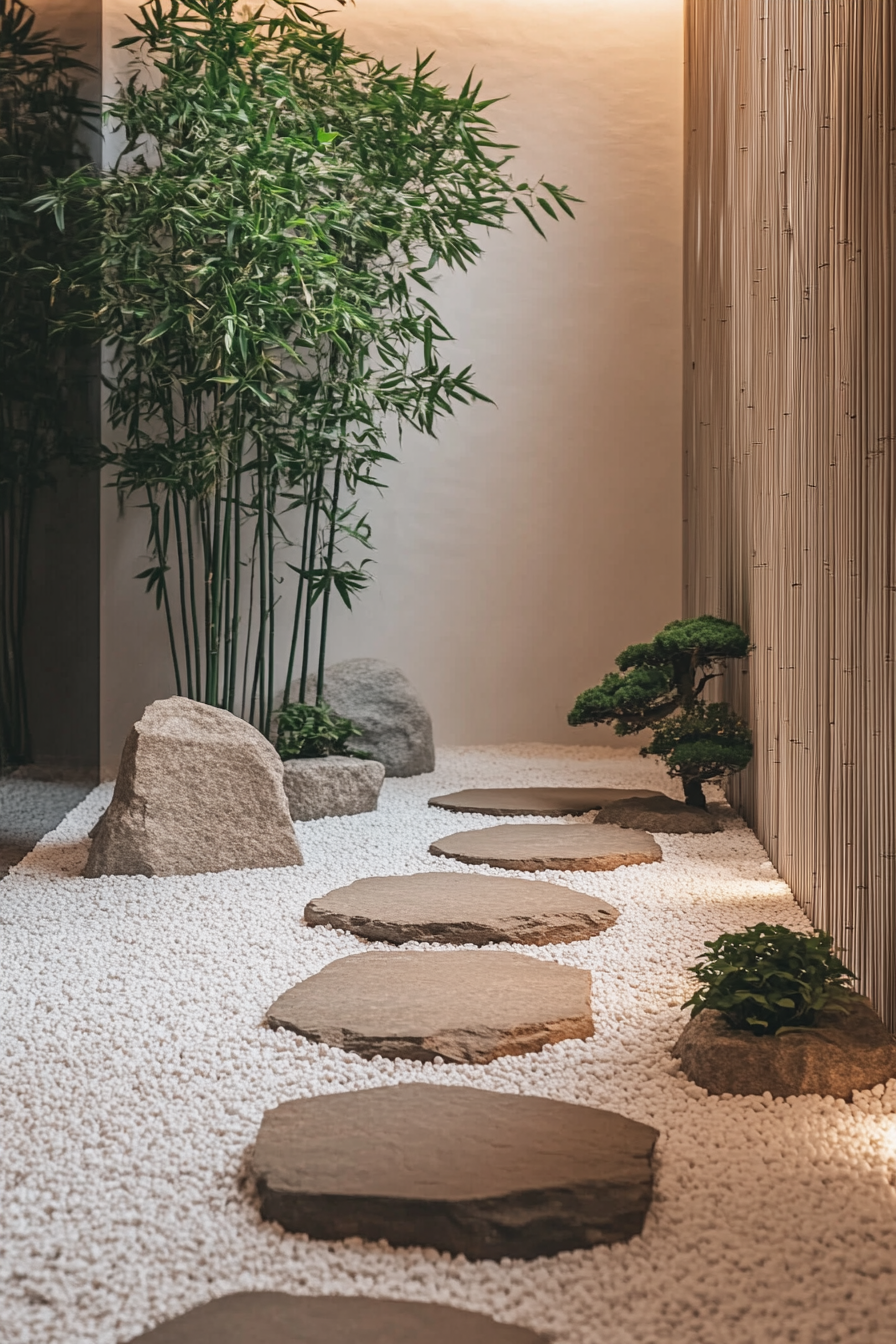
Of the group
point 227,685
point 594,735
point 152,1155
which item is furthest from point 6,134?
point 594,735

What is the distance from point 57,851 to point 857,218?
2781 mm

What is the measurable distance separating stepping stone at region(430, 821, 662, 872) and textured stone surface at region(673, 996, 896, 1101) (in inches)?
55.0

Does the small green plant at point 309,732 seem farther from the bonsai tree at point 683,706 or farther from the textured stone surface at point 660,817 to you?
the textured stone surface at point 660,817

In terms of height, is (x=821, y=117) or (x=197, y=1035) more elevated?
(x=821, y=117)

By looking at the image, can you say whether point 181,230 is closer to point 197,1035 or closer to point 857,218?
point 857,218

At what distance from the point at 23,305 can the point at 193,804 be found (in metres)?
1.70

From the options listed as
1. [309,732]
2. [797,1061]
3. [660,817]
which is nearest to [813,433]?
[797,1061]

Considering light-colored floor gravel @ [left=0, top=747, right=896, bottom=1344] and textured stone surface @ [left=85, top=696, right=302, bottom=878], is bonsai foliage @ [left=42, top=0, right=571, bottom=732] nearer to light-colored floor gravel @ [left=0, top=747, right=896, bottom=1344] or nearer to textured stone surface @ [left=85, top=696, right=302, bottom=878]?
textured stone surface @ [left=85, top=696, right=302, bottom=878]

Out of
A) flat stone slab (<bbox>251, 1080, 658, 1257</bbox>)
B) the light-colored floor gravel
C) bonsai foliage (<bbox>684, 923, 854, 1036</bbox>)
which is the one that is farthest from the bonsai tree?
flat stone slab (<bbox>251, 1080, 658, 1257</bbox>)

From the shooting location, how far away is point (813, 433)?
258cm

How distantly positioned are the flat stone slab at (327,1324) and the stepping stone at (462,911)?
52.5 inches

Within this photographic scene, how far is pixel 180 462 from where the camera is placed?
4.17m

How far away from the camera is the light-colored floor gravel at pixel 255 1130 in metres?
1.21

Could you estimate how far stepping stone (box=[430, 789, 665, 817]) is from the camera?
4023mm
